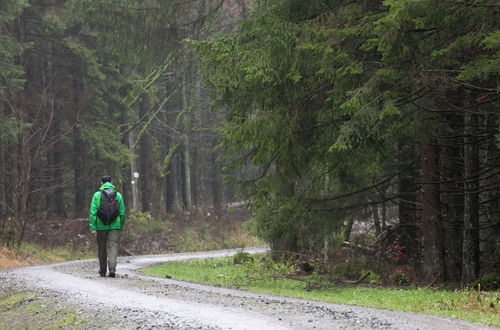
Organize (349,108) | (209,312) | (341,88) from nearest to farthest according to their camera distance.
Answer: (209,312) → (349,108) → (341,88)

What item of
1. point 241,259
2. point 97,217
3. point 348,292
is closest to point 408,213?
point 348,292

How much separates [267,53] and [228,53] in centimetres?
79

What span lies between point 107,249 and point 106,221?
0.61 meters

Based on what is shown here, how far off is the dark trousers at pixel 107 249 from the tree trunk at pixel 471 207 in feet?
23.5

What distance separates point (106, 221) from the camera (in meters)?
14.3

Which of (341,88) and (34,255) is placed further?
(34,255)

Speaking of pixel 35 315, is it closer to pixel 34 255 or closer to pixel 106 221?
pixel 106 221

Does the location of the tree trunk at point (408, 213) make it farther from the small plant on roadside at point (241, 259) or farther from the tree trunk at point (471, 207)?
the small plant on roadside at point (241, 259)

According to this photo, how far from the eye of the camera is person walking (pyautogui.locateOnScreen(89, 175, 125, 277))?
1420 cm

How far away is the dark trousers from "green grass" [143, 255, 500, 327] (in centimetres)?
213

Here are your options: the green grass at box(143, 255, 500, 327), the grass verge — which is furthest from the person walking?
the grass verge

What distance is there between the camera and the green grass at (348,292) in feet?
29.0

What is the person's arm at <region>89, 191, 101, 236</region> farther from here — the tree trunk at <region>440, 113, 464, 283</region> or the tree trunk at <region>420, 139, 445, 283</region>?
the tree trunk at <region>440, 113, 464, 283</region>

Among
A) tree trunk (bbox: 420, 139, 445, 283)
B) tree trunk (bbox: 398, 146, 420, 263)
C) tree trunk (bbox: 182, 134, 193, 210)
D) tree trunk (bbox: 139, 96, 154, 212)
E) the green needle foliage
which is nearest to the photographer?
the green needle foliage
